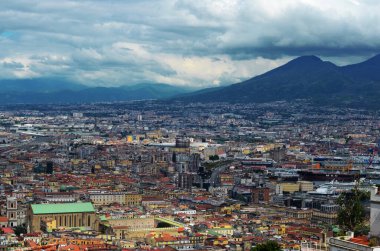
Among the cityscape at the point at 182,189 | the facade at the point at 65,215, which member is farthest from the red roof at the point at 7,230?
the facade at the point at 65,215

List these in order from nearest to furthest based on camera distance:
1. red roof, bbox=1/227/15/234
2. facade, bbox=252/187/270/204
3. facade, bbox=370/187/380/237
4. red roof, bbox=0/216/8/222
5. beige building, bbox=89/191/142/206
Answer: facade, bbox=370/187/380/237 → red roof, bbox=1/227/15/234 → red roof, bbox=0/216/8/222 → beige building, bbox=89/191/142/206 → facade, bbox=252/187/270/204

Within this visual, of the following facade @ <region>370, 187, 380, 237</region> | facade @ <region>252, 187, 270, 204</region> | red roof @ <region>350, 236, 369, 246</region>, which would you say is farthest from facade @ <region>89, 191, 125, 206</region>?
red roof @ <region>350, 236, 369, 246</region>

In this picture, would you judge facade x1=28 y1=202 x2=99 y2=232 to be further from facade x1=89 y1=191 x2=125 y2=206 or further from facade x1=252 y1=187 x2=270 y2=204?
facade x1=252 y1=187 x2=270 y2=204

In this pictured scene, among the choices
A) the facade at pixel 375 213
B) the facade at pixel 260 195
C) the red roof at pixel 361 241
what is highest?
the facade at pixel 375 213

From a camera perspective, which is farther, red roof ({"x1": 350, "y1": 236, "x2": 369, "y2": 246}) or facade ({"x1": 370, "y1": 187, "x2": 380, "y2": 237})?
facade ({"x1": 370, "y1": 187, "x2": 380, "y2": 237})

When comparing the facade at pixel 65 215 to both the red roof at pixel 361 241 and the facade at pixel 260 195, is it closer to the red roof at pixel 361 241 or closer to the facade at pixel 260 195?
the facade at pixel 260 195

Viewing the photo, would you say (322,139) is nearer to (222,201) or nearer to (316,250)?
(222,201)

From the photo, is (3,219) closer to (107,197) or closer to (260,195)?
(107,197)

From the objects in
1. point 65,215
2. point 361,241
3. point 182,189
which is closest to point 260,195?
point 182,189

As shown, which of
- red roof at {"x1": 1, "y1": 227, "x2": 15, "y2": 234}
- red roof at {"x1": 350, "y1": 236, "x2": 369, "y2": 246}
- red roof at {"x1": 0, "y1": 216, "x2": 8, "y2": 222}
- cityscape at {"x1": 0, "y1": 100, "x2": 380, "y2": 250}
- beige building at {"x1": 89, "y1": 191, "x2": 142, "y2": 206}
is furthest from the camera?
beige building at {"x1": 89, "y1": 191, "x2": 142, "y2": 206}

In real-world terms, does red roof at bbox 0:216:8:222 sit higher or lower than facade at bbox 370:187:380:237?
lower
